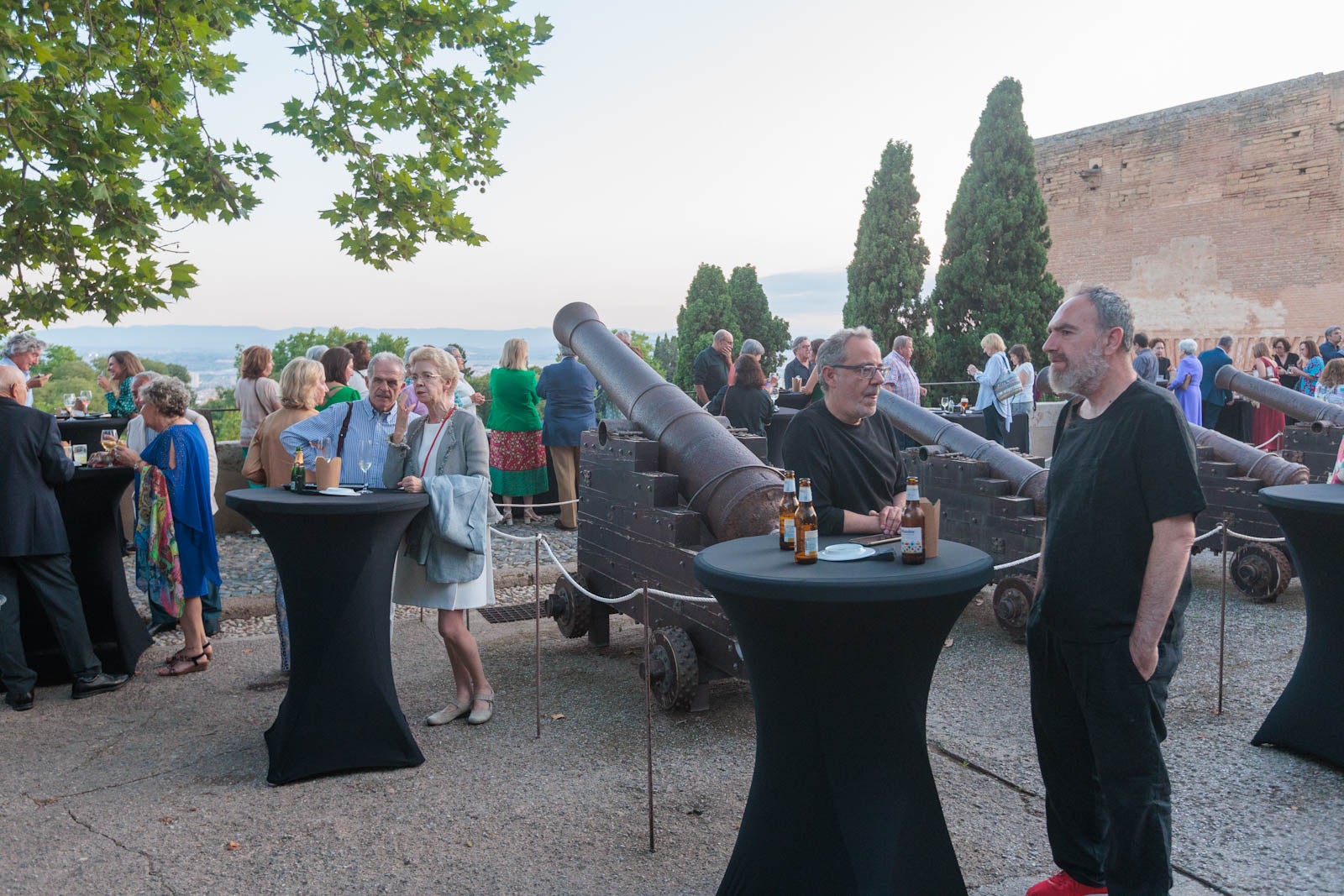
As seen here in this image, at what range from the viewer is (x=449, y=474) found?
4.52 m

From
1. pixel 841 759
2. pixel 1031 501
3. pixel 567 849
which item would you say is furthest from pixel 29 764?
pixel 1031 501

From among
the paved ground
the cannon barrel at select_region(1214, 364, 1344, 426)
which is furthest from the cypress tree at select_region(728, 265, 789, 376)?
the paved ground

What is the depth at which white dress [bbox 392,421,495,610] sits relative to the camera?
4508 mm

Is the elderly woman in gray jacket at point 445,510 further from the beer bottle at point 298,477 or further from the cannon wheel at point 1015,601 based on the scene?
the cannon wheel at point 1015,601

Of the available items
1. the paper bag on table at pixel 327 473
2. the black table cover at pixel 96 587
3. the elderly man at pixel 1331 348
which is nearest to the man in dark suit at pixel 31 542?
the black table cover at pixel 96 587

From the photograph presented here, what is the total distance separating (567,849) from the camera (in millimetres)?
3455

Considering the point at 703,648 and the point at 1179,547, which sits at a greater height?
the point at 1179,547

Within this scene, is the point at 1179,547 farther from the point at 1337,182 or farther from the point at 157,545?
the point at 1337,182

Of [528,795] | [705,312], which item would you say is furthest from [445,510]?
[705,312]

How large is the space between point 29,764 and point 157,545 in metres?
1.42

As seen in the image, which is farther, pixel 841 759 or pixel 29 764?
pixel 29 764

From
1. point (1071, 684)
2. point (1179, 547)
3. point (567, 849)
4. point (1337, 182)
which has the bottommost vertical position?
point (567, 849)

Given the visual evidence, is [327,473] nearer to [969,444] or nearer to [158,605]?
[158,605]

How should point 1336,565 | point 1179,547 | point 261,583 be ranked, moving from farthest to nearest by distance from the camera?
point 261,583 < point 1336,565 < point 1179,547
